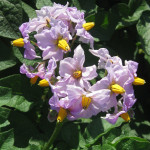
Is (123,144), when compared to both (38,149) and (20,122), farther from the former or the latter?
(20,122)

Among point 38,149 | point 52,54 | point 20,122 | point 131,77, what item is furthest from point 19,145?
point 131,77

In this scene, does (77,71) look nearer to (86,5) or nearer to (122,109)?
(122,109)

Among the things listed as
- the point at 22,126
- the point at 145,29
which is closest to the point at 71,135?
the point at 22,126

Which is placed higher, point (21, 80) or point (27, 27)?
point (27, 27)

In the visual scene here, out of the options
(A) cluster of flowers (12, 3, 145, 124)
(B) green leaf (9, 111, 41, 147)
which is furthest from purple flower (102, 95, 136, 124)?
(B) green leaf (9, 111, 41, 147)

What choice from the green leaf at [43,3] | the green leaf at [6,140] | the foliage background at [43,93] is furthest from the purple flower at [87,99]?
the green leaf at [43,3]

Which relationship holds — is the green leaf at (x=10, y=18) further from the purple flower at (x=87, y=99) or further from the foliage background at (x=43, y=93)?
the purple flower at (x=87, y=99)
